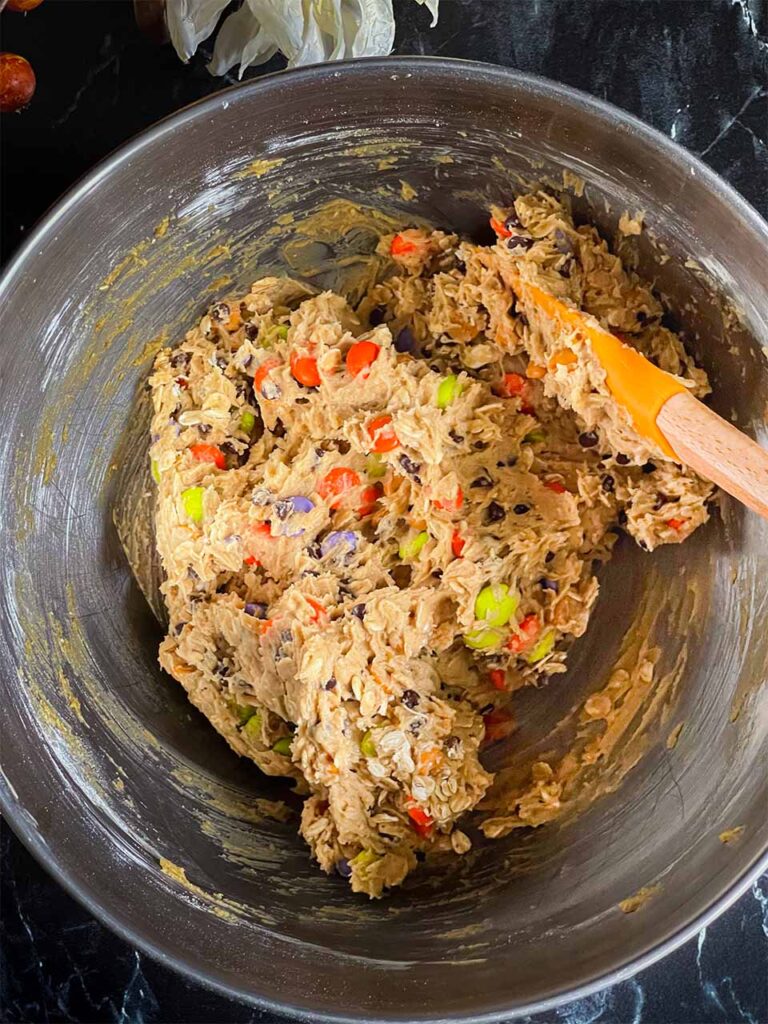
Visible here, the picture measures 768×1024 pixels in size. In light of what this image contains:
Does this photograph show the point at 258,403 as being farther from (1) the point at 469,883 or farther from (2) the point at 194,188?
(1) the point at 469,883

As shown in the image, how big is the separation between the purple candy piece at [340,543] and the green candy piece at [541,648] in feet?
1.58

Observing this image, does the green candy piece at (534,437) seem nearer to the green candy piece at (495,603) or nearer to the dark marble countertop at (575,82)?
the green candy piece at (495,603)

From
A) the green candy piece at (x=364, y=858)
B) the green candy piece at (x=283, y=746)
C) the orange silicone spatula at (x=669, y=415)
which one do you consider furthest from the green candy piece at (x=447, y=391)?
the green candy piece at (x=364, y=858)

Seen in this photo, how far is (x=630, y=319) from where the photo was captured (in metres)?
2.19

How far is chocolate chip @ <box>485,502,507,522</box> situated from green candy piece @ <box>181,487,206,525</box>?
2.17 ft

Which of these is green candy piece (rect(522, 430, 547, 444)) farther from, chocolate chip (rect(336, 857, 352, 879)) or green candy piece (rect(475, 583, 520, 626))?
chocolate chip (rect(336, 857, 352, 879))

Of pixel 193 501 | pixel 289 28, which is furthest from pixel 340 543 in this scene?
pixel 289 28

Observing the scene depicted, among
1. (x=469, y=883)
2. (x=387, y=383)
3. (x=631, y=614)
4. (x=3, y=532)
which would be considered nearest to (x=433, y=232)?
(x=387, y=383)

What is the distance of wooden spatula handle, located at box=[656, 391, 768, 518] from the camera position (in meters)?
1.82

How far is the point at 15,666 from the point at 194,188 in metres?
1.10

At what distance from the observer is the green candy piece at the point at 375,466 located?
2.27 metres

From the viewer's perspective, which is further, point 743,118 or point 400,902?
point 743,118

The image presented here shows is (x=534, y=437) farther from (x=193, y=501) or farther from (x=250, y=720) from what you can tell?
(x=250, y=720)

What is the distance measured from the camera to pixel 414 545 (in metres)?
2.24
